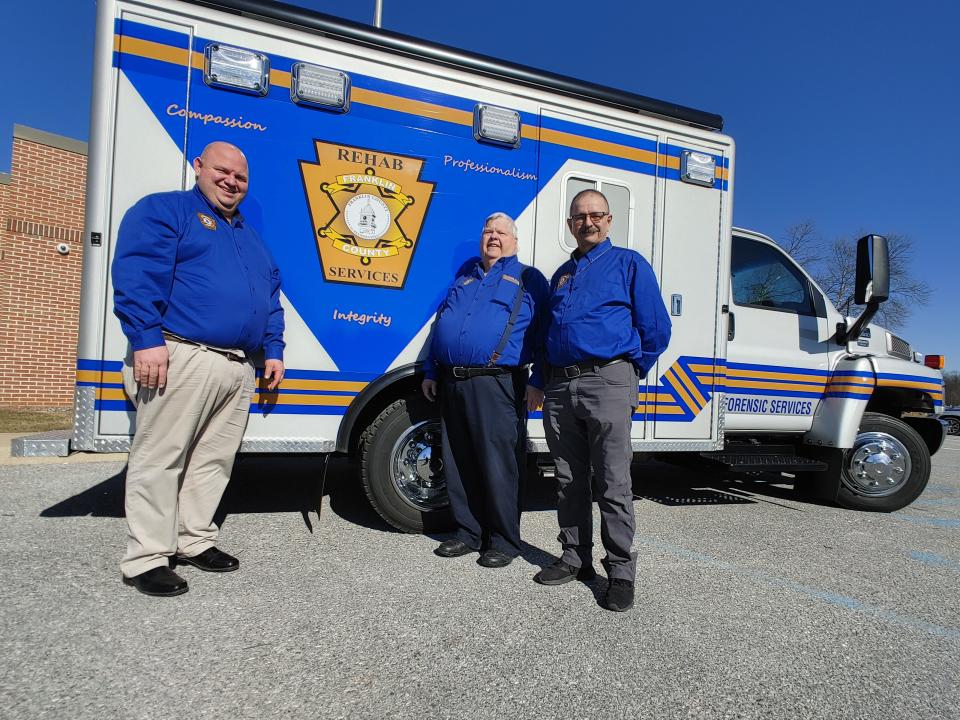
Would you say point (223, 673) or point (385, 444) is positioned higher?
point (385, 444)

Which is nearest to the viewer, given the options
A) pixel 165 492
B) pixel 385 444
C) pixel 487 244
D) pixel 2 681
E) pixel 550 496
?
pixel 2 681

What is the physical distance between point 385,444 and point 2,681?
1.92 m

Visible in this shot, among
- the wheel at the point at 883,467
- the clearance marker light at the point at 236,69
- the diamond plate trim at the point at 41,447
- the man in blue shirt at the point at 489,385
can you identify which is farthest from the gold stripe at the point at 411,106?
the wheel at the point at 883,467

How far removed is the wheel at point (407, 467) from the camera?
3.47 m

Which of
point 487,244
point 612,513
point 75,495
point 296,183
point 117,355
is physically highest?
point 296,183

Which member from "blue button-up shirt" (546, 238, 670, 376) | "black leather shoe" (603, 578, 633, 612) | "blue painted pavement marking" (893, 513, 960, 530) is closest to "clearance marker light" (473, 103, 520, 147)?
"blue button-up shirt" (546, 238, 670, 376)

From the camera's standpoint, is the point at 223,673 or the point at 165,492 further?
the point at 165,492

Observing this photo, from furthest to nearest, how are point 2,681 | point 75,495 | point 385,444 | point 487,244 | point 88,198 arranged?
1. point 75,495
2. point 385,444
3. point 487,244
4. point 88,198
5. point 2,681

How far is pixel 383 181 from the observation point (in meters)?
3.43

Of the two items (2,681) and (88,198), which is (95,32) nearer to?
(88,198)

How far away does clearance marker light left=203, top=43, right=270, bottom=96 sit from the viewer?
10.2 ft

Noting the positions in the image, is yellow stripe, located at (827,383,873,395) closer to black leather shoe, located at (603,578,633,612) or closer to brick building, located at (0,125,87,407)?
black leather shoe, located at (603,578,633,612)

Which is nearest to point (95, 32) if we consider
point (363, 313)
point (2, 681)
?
point (363, 313)

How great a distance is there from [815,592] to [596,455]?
1389 mm
